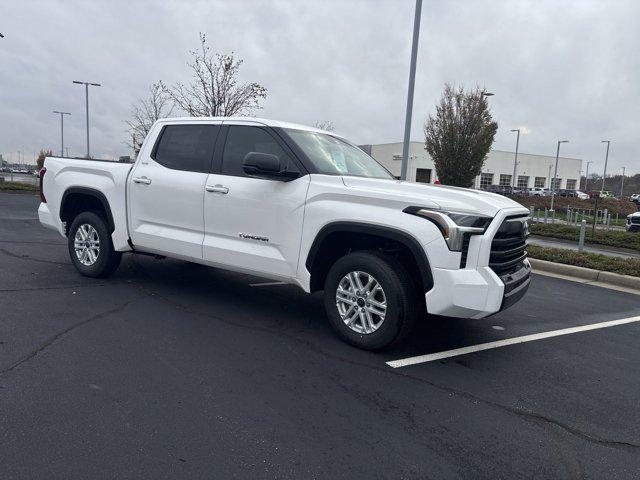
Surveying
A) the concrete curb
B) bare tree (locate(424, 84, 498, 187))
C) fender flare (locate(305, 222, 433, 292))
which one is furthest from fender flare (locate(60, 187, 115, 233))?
bare tree (locate(424, 84, 498, 187))

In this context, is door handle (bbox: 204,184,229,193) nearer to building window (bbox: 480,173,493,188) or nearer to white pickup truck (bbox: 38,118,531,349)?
white pickup truck (bbox: 38,118,531,349)

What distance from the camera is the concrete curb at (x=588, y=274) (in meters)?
8.31

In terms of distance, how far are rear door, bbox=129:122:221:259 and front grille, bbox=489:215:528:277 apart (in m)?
2.90

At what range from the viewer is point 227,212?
5.07 meters

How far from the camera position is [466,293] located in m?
3.89

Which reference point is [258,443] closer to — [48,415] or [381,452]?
[381,452]

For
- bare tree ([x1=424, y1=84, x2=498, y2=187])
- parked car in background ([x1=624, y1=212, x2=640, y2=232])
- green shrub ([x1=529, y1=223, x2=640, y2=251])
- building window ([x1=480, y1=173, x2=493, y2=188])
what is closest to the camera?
green shrub ([x1=529, y1=223, x2=640, y2=251])

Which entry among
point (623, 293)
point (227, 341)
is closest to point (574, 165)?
point (623, 293)

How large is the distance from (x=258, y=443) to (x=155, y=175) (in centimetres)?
368

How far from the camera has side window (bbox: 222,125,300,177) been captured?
16.7 feet

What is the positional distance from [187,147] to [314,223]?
79.9 inches

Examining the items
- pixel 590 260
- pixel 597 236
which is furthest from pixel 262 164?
pixel 597 236

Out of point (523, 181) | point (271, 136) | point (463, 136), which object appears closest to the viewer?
point (271, 136)

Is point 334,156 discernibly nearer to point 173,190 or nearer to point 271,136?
point 271,136
